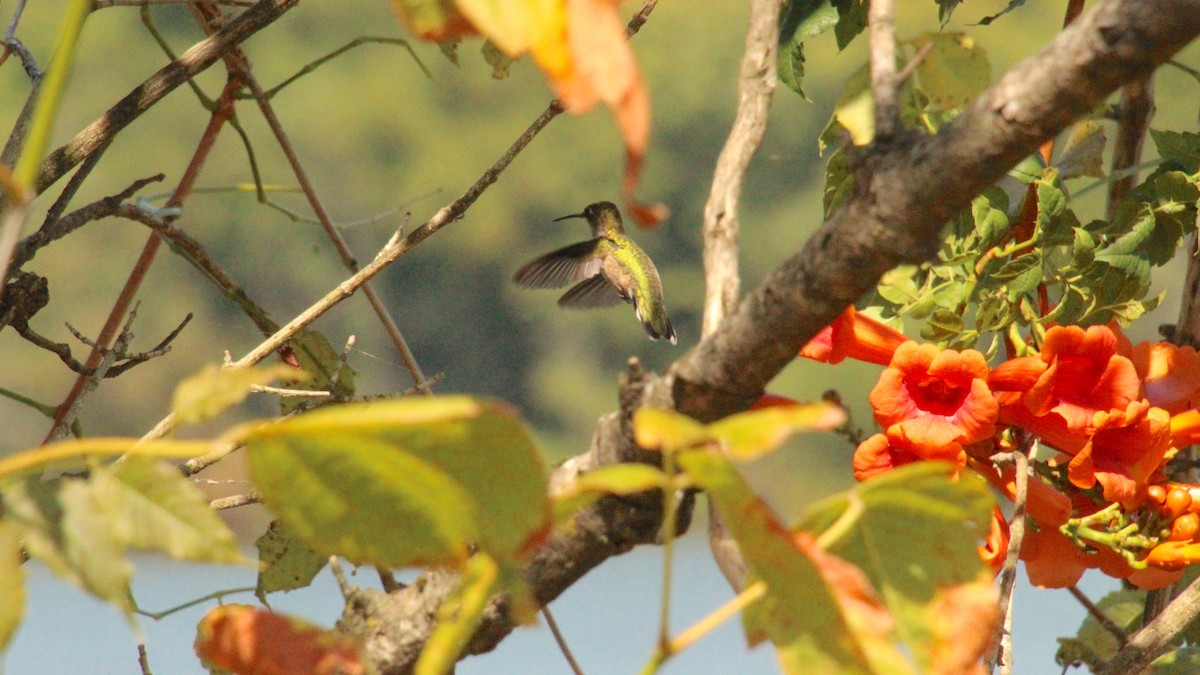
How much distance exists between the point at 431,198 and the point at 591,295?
17.3ft

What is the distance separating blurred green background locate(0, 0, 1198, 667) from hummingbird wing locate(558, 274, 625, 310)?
3691 mm

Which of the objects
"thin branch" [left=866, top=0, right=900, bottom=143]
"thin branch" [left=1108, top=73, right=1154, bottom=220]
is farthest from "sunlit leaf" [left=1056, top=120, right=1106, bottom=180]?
"thin branch" [left=866, top=0, right=900, bottom=143]

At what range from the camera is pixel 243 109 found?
7.14m

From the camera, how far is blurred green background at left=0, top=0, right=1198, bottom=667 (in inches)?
242

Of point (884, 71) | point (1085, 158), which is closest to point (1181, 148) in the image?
point (1085, 158)

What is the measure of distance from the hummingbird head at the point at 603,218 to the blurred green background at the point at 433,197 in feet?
12.0

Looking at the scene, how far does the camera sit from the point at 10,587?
0.81 feet

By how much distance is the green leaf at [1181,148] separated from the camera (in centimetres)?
65

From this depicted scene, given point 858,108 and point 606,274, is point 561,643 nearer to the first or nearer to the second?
point 858,108

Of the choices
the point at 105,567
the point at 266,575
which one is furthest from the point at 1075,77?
the point at 266,575

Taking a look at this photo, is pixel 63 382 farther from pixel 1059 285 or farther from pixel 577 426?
pixel 1059 285

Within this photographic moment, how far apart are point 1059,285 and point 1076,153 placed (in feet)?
0.36

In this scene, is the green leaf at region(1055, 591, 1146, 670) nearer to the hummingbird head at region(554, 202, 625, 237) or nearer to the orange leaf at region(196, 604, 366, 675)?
the orange leaf at region(196, 604, 366, 675)

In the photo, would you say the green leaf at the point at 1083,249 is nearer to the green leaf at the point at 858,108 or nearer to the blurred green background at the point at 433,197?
the green leaf at the point at 858,108
